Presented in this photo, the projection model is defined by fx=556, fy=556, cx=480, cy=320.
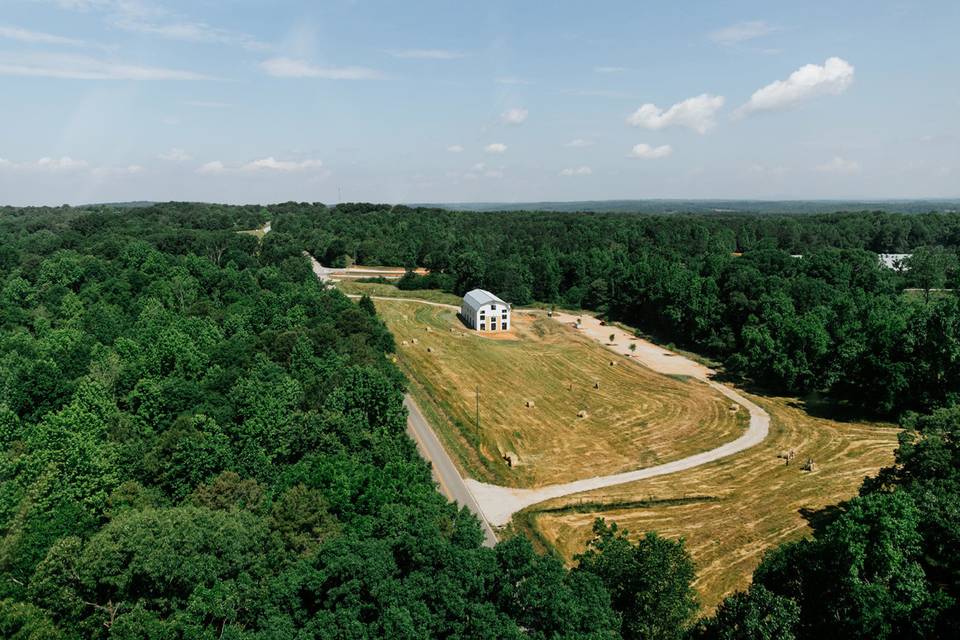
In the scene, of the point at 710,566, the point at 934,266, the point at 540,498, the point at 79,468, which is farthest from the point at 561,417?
the point at 934,266

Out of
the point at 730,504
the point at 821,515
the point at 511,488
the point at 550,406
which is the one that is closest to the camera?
the point at 821,515

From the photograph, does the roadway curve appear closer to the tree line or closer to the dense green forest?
the dense green forest

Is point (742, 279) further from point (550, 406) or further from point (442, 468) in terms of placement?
point (442, 468)

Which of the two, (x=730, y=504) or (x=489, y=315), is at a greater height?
(x=489, y=315)

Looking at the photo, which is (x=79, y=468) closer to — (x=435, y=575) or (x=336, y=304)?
(x=435, y=575)

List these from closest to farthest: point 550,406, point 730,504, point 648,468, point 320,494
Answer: point 320,494 → point 730,504 → point 648,468 → point 550,406

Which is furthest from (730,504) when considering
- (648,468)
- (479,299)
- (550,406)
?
(479,299)

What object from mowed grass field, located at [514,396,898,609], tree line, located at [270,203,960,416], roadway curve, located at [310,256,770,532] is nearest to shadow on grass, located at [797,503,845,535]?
mowed grass field, located at [514,396,898,609]
